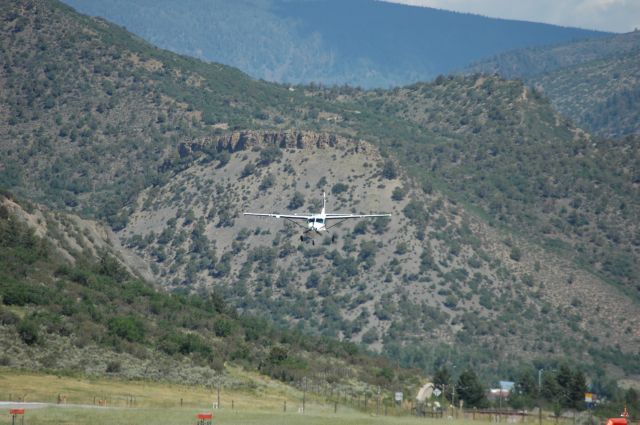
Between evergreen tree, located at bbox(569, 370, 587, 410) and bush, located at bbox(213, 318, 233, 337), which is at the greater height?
bush, located at bbox(213, 318, 233, 337)

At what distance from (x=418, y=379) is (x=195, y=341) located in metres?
24.8

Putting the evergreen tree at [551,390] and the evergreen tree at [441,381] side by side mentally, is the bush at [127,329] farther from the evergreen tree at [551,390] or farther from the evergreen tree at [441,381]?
the evergreen tree at [551,390]

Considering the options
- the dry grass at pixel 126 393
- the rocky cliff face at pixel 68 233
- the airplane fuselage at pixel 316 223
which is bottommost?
the dry grass at pixel 126 393

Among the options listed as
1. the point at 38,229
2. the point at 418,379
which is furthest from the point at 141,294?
the point at 418,379

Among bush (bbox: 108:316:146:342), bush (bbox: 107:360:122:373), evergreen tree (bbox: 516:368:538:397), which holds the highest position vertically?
bush (bbox: 108:316:146:342)

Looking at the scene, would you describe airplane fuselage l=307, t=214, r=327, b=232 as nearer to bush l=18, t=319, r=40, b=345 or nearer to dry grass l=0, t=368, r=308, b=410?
dry grass l=0, t=368, r=308, b=410

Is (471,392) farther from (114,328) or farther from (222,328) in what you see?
(114,328)

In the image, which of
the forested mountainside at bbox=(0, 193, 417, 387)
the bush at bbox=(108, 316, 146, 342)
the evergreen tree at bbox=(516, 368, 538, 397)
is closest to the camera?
the forested mountainside at bbox=(0, 193, 417, 387)

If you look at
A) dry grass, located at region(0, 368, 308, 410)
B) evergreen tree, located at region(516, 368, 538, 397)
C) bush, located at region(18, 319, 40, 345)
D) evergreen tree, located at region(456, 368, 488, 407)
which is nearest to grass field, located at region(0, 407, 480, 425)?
dry grass, located at region(0, 368, 308, 410)

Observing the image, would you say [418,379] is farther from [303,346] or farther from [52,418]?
[52,418]

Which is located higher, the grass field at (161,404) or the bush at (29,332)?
the bush at (29,332)

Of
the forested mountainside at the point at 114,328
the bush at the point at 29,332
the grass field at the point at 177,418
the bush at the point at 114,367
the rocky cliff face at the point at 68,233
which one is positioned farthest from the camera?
the rocky cliff face at the point at 68,233

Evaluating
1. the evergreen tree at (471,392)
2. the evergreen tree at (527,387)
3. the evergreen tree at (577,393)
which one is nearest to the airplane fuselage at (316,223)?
the evergreen tree at (471,392)

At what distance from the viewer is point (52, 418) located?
87750mm
